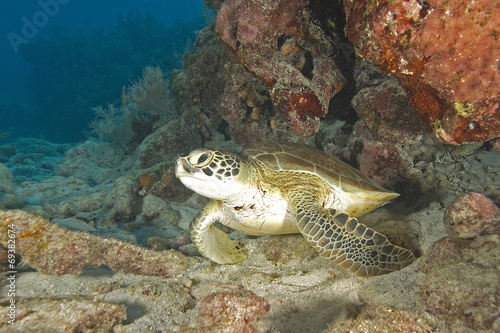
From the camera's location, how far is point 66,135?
21031 millimetres

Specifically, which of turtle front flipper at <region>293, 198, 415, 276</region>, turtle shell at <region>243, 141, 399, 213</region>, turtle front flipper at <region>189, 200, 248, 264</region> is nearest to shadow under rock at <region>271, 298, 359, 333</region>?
turtle front flipper at <region>293, 198, 415, 276</region>

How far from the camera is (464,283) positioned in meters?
1.56

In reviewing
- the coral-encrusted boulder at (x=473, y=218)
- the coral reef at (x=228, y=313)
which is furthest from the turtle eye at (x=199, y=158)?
the coral-encrusted boulder at (x=473, y=218)

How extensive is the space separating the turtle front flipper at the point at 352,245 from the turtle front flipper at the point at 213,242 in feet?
3.41

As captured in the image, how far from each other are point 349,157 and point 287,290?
8.77 ft

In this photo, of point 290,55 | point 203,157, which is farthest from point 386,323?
point 290,55

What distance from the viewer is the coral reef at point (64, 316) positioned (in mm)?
1591

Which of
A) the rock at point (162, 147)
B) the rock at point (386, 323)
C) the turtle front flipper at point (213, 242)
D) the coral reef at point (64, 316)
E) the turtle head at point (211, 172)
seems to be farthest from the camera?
the rock at point (162, 147)

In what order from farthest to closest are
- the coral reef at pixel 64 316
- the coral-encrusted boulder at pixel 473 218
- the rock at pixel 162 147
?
the rock at pixel 162 147 < the coral-encrusted boulder at pixel 473 218 < the coral reef at pixel 64 316

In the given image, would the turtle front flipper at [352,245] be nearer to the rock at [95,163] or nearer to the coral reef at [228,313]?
→ the coral reef at [228,313]

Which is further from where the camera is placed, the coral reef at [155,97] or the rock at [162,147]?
the coral reef at [155,97]

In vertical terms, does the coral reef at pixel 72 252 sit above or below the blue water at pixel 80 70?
below

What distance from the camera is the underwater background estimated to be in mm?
1752

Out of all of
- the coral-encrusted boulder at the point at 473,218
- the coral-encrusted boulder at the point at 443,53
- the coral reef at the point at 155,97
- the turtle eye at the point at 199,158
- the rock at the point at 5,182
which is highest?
the coral reef at the point at 155,97
